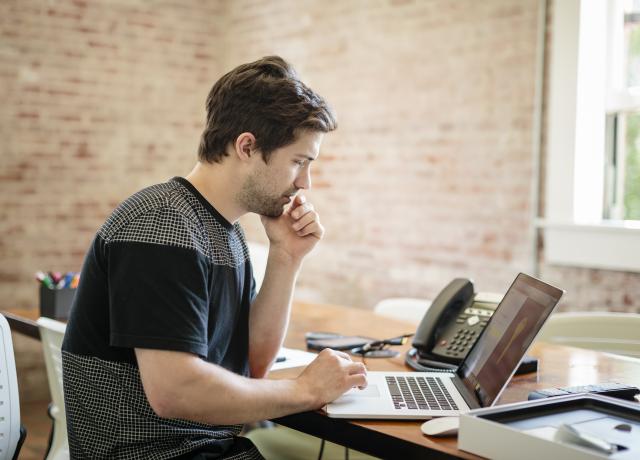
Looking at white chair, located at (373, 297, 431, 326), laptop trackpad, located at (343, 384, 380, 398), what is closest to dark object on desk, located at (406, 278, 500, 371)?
laptop trackpad, located at (343, 384, 380, 398)

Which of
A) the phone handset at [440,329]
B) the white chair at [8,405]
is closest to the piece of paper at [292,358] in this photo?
the phone handset at [440,329]

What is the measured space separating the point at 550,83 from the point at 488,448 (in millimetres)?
2511

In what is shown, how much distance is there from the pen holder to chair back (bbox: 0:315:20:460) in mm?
1095

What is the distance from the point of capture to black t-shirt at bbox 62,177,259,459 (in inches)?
58.9

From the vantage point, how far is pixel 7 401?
187 cm

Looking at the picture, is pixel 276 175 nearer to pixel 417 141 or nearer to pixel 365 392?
pixel 365 392

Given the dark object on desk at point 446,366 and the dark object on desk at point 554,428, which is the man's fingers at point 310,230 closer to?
the dark object on desk at point 446,366

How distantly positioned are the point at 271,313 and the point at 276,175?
40cm

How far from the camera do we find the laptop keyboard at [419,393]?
1637mm

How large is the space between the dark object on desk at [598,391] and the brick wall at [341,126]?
161 centimetres

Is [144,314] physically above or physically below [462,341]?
above

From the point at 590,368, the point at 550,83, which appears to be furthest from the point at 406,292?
the point at 590,368

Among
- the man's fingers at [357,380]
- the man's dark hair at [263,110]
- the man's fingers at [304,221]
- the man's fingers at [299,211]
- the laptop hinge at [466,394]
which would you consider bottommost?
the laptop hinge at [466,394]

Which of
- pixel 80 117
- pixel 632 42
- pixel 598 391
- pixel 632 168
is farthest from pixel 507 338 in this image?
pixel 80 117
